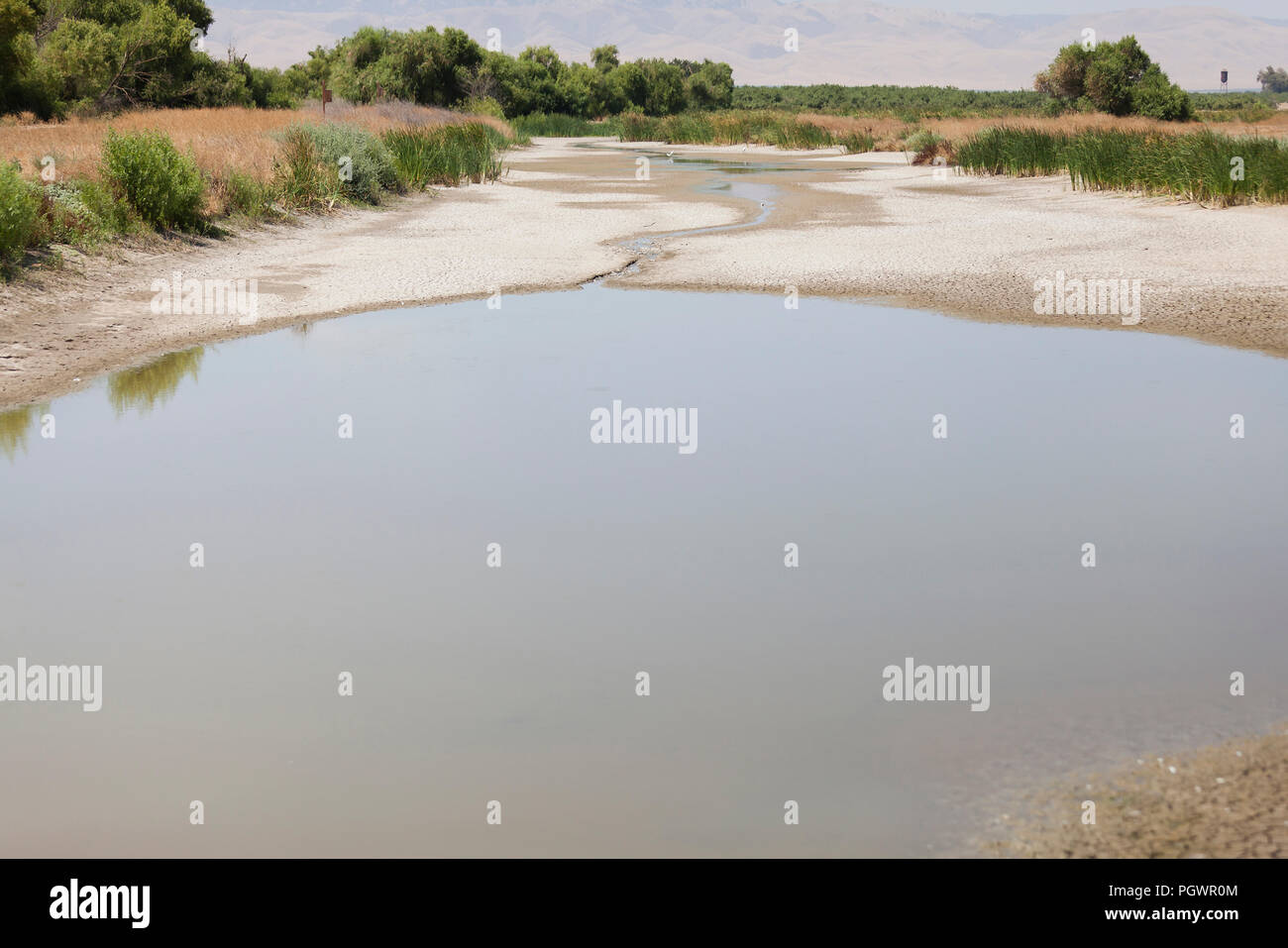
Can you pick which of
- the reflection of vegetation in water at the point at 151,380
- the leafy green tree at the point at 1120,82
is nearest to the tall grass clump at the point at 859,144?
the leafy green tree at the point at 1120,82

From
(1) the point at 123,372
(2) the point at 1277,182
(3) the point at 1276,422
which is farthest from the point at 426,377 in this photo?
(2) the point at 1277,182

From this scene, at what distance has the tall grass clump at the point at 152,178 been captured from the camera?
53.3 feet

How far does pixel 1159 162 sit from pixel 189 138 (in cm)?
1818

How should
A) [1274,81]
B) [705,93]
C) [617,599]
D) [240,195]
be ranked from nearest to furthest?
1. [617,599]
2. [240,195]
3. [705,93]
4. [1274,81]

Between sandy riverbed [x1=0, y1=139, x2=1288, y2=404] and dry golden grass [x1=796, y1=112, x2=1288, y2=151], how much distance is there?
589 inches

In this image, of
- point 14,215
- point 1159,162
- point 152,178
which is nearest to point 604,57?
point 1159,162

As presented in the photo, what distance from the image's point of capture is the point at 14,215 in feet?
42.5

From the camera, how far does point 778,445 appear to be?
27.4 ft

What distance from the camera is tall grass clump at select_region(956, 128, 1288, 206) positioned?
20.6m

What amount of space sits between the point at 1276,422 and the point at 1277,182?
13.2 metres

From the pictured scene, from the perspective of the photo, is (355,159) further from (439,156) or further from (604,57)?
(604,57)

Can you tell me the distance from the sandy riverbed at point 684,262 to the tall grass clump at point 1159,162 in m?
0.62

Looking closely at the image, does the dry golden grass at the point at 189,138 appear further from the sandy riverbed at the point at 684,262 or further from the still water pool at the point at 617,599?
the still water pool at the point at 617,599
